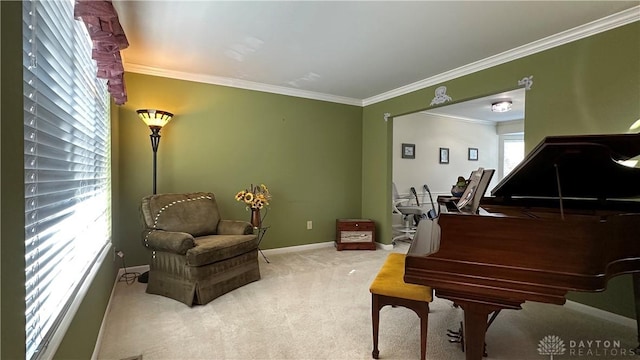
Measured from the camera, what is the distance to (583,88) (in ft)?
7.87

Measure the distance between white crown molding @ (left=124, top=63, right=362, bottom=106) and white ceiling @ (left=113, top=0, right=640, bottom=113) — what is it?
0.05 ft

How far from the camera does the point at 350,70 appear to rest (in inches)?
132

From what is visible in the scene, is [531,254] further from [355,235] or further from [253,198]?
[355,235]

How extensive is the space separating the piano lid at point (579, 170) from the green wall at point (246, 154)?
2703mm

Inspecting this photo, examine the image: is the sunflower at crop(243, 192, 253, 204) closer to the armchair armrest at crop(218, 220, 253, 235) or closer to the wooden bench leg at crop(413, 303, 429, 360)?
the armchair armrest at crop(218, 220, 253, 235)

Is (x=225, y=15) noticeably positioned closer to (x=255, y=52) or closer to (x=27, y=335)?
(x=255, y=52)

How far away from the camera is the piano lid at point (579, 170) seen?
1.33m

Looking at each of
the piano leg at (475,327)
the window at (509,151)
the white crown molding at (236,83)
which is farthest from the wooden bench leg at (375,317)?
the window at (509,151)

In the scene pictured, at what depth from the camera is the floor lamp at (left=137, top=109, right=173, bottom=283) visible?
2.93 metres

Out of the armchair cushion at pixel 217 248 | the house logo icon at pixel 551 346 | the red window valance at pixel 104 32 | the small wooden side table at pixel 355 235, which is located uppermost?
the red window valance at pixel 104 32

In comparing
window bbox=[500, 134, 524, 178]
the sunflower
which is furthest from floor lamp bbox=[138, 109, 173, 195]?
window bbox=[500, 134, 524, 178]

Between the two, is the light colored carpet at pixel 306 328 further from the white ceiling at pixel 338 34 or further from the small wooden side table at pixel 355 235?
the white ceiling at pixel 338 34

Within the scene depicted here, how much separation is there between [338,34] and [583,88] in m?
2.11

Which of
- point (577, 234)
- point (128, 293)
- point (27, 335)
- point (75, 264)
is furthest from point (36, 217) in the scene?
point (128, 293)
